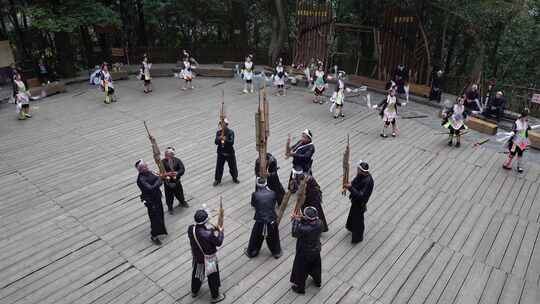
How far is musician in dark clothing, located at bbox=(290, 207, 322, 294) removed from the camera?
586 cm

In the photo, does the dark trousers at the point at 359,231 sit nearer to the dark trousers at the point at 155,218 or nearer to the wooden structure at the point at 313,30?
the dark trousers at the point at 155,218

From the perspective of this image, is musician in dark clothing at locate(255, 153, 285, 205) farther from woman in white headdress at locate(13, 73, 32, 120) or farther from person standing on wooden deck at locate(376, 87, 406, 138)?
woman in white headdress at locate(13, 73, 32, 120)

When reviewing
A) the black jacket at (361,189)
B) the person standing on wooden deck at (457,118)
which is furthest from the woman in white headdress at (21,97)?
the person standing on wooden deck at (457,118)

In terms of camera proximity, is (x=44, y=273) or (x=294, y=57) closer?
(x=44, y=273)

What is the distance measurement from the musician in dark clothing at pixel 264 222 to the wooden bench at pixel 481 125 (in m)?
9.68

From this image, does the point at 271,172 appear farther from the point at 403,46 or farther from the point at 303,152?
the point at 403,46

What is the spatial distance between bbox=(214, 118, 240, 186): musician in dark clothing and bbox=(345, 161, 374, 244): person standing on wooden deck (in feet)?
10.7

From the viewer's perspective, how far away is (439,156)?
38.4 ft

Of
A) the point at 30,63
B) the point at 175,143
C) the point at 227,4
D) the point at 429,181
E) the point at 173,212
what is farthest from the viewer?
the point at 227,4

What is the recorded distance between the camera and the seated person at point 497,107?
1365 cm

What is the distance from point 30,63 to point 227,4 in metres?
11.1

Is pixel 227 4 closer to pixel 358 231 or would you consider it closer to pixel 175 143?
pixel 175 143

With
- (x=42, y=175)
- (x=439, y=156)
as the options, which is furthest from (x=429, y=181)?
(x=42, y=175)

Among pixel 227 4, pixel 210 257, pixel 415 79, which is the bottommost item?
pixel 210 257
